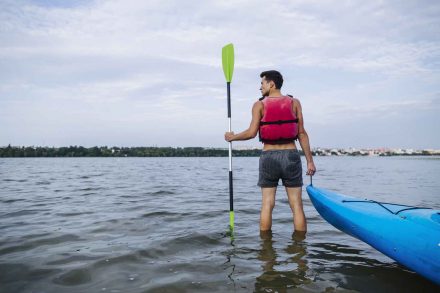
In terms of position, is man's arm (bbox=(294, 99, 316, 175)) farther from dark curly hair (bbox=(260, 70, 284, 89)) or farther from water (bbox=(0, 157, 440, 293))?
water (bbox=(0, 157, 440, 293))

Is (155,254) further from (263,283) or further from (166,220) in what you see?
(166,220)

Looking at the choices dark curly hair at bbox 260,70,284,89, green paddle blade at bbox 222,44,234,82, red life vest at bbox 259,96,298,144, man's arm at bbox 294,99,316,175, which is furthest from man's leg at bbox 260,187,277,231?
green paddle blade at bbox 222,44,234,82

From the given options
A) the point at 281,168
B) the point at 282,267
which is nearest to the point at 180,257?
the point at 282,267

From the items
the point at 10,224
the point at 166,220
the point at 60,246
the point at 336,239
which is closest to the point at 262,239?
the point at 336,239

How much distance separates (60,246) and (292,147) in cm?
347

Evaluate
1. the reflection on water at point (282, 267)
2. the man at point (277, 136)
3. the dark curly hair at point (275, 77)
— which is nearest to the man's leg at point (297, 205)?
the man at point (277, 136)

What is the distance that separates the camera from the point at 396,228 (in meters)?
3.47

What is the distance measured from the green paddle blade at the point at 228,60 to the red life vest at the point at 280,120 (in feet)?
5.75

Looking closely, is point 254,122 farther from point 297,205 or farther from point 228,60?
point 228,60

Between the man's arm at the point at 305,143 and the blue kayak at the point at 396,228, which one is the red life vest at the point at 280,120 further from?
the blue kayak at the point at 396,228

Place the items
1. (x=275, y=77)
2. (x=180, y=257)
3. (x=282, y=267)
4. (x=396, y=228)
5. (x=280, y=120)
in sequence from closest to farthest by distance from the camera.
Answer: (x=396, y=228) < (x=282, y=267) < (x=180, y=257) < (x=280, y=120) < (x=275, y=77)

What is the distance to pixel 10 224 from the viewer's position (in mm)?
6000

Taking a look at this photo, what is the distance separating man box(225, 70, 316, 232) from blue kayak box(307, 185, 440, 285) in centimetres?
58

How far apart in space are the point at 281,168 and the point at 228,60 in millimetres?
2620
